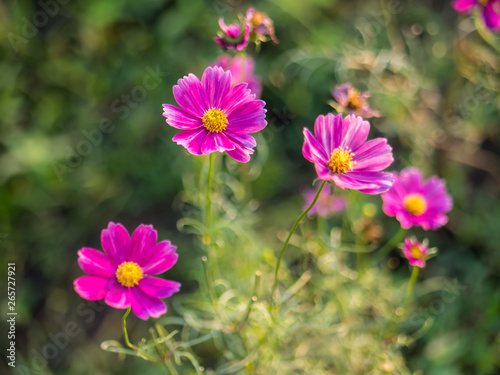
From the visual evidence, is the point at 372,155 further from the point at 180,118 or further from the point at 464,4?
the point at 464,4

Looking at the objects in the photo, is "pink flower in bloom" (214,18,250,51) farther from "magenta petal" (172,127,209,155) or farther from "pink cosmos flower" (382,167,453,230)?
"pink cosmos flower" (382,167,453,230)

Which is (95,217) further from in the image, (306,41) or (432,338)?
(432,338)

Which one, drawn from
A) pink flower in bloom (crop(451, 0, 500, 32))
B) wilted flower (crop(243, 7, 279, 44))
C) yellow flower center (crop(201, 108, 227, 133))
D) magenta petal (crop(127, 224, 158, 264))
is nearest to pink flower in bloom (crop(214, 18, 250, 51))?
wilted flower (crop(243, 7, 279, 44))

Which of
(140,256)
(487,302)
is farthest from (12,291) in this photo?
(487,302)

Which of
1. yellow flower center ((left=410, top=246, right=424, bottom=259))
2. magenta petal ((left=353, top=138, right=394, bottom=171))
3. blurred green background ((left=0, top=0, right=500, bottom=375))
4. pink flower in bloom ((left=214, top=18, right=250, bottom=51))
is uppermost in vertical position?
pink flower in bloom ((left=214, top=18, right=250, bottom=51))

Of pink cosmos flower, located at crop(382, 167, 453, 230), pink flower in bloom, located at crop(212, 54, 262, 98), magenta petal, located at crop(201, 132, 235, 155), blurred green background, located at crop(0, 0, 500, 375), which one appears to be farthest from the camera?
blurred green background, located at crop(0, 0, 500, 375)

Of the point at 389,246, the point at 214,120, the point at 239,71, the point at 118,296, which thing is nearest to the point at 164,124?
the point at 239,71
